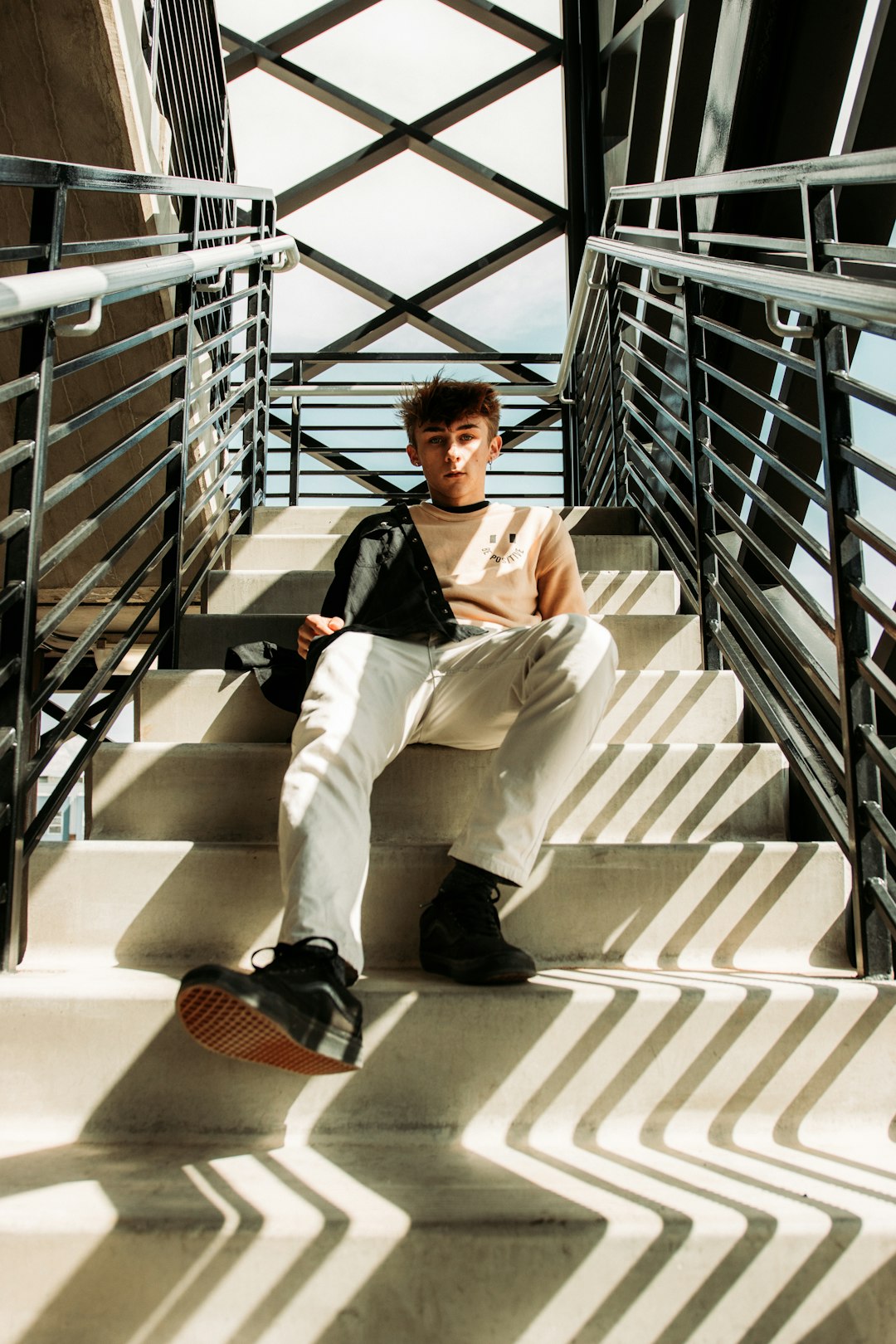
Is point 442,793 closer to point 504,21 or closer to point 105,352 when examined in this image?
point 105,352

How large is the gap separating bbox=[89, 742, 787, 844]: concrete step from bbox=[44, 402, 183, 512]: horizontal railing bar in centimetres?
44

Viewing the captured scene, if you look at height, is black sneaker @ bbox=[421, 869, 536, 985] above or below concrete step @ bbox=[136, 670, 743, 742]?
below

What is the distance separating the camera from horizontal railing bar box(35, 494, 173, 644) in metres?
1.42

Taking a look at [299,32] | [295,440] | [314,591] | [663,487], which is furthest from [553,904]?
[299,32]

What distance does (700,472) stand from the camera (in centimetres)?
215

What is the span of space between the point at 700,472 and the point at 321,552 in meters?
1.08

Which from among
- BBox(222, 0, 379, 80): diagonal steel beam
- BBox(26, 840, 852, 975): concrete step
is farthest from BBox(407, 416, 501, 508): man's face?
BBox(222, 0, 379, 80): diagonal steel beam

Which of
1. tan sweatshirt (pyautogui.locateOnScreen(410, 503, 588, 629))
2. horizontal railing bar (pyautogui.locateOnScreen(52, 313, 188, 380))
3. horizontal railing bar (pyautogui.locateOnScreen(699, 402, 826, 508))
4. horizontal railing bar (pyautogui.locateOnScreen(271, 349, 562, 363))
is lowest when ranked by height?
tan sweatshirt (pyautogui.locateOnScreen(410, 503, 588, 629))

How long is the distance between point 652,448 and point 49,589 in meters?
3.09

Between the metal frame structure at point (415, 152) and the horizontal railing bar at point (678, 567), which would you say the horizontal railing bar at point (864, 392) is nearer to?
the horizontal railing bar at point (678, 567)

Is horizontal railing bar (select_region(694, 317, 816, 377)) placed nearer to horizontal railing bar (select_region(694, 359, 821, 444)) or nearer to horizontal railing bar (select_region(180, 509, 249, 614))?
horizontal railing bar (select_region(694, 359, 821, 444))

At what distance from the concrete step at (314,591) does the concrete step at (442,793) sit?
0.83 m

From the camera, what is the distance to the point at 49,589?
15.5 feet

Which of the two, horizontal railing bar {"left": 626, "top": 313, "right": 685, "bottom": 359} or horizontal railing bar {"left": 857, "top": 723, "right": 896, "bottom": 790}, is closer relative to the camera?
horizontal railing bar {"left": 857, "top": 723, "right": 896, "bottom": 790}
